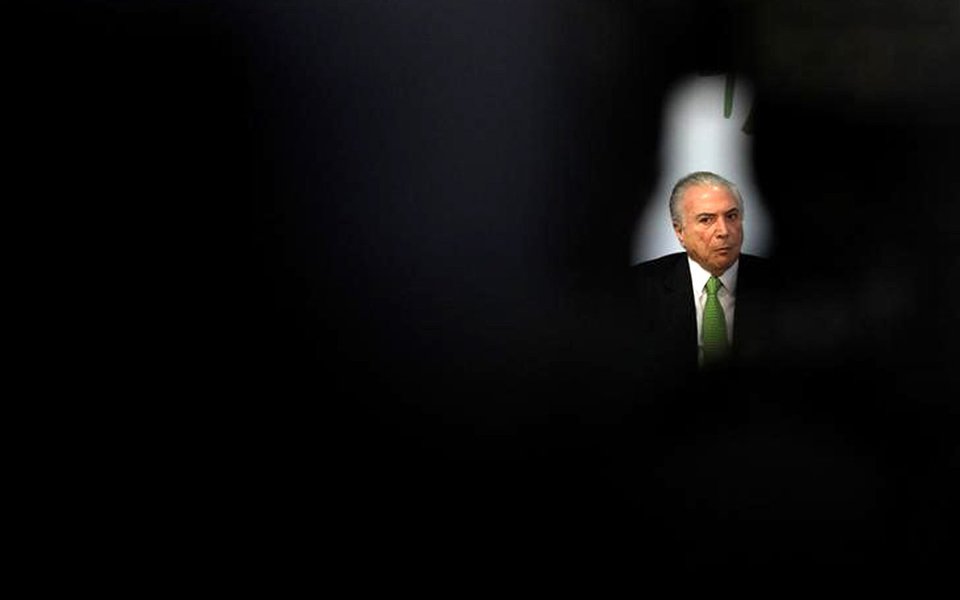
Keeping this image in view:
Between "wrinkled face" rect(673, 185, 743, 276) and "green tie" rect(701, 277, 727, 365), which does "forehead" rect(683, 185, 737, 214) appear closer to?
"wrinkled face" rect(673, 185, 743, 276)

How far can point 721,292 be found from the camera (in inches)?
75.9

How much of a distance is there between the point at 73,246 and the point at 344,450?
54cm

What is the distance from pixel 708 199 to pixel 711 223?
38 millimetres

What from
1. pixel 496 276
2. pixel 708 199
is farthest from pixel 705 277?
pixel 496 276

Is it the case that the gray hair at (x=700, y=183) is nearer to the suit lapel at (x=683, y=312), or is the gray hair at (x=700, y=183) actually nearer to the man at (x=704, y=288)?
the man at (x=704, y=288)

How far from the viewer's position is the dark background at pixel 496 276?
1.90 meters

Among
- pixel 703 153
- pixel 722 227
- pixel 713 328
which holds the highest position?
pixel 703 153

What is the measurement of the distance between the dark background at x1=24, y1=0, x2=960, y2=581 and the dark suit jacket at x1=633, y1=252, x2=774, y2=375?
0.11 ft

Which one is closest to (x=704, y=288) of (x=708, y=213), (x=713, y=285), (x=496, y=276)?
(x=713, y=285)

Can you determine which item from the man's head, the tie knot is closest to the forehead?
the man's head

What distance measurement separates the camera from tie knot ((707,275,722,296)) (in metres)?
1.93

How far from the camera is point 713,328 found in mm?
1929

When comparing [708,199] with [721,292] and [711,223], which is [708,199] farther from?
[721,292]

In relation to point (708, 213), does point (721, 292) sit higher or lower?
lower
